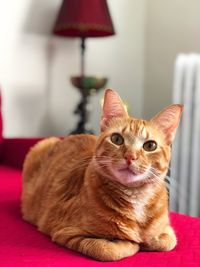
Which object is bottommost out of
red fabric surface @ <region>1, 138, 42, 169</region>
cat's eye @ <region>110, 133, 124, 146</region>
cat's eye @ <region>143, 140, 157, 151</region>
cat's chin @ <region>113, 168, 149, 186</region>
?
red fabric surface @ <region>1, 138, 42, 169</region>

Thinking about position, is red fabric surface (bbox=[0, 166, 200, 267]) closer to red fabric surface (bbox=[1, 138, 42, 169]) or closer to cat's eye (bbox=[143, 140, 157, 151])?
cat's eye (bbox=[143, 140, 157, 151])

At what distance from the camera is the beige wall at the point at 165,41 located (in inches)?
102

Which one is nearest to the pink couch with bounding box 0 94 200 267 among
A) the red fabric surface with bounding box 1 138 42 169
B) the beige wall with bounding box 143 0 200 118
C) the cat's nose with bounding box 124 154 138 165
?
the cat's nose with bounding box 124 154 138 165

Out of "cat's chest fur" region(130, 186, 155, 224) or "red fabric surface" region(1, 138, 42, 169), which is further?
"red fabric surface" region(1, 138, 42, 169)

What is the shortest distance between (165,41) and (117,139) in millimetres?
1892

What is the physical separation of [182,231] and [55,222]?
371 millimetres

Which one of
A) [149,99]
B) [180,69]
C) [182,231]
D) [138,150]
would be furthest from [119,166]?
[149,99]

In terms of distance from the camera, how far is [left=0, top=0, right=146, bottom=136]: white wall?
2.49 meters

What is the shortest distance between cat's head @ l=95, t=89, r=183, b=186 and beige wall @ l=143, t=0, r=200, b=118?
159 cm

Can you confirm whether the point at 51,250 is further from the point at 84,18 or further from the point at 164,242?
the point at 84,18

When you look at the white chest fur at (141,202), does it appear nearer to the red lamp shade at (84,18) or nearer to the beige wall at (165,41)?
the red lamp shade at (84,18)

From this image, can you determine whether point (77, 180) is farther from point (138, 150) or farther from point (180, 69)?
point (180, 69)

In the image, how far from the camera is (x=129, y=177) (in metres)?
0.99

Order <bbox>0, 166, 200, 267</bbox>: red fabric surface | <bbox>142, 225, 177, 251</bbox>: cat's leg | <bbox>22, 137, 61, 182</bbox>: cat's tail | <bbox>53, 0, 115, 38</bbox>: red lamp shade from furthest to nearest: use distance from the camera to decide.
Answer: <bbox>53, 0, 115, 38</bbox>: red lamp shade
<bbox>22, 137, 61, 182</bbox>: cat's tail
<bbox>142, 225, 177, 251</bbox>: cat's leg
<bbox>0, 166, 200, 267</bbox>: red fabric surface
